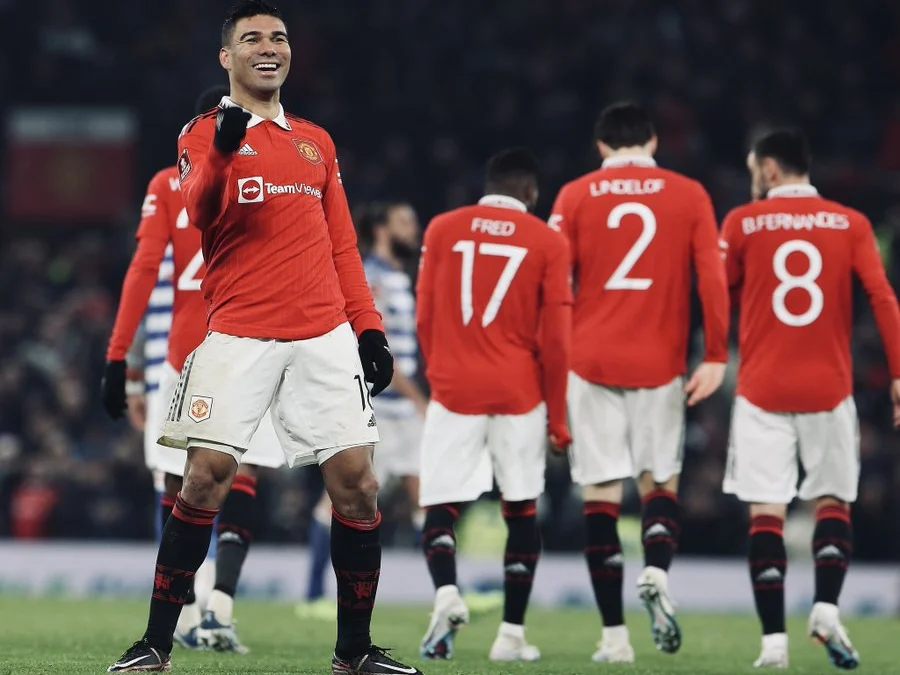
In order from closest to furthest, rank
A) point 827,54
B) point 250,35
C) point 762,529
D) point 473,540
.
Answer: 1. point 250,35
2. point 762,529
3. point 473,540
4. point 827,54

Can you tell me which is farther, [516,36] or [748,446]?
[516,36]

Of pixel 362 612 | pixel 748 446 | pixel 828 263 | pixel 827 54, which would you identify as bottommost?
pixel 362 612

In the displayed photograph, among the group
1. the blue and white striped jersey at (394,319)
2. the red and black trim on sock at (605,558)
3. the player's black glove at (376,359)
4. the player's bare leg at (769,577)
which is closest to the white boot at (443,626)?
the red and black trim on sock at (605,558)

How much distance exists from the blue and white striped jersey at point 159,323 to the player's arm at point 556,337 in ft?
5.57

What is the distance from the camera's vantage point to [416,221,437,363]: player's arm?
7.12 metres

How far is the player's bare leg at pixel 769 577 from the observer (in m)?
6.78

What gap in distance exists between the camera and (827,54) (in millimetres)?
18203

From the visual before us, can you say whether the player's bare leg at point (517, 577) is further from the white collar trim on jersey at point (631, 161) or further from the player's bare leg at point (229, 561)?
the white collar trim on jersey at point (631, 161)

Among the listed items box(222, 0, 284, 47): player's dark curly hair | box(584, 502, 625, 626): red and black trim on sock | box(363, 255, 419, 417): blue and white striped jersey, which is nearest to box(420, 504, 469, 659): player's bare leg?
box(584, 502, 625, 626): red and black trim on sock

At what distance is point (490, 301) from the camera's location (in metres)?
7.02

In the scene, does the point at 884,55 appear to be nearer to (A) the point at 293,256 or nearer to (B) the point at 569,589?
(B) the point at 569,589

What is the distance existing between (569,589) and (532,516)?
15.8 ft

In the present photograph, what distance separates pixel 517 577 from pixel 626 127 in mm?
2056

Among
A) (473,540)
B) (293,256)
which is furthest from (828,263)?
(473,540)
